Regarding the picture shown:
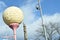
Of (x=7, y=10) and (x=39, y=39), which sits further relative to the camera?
(x=39, y=39)

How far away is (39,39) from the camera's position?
5266 centimetres

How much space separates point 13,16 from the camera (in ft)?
69.4

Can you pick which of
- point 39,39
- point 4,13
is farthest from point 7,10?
point 39,39

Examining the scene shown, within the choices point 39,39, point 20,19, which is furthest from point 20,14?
point 39,39

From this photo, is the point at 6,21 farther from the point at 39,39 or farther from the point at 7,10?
the point at 39,39

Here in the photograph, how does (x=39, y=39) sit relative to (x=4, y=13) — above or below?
below

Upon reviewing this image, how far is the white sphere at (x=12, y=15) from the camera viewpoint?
21.2m

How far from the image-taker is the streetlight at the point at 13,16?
2125 centimetres

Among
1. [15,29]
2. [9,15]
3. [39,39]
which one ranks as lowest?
[39,39]

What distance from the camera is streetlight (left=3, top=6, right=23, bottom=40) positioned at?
21250mm

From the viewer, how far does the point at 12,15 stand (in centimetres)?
2117

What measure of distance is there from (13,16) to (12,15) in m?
0.14

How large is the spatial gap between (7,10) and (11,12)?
22.5 inches

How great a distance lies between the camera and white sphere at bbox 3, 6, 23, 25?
21234mm
